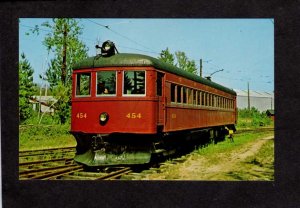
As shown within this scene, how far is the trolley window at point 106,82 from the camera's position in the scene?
26.9 feet

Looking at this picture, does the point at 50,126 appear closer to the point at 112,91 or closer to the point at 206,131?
the point at 112,91

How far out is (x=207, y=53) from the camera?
8031 mm

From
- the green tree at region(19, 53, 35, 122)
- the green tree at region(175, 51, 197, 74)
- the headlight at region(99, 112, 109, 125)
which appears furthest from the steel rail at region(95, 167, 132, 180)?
the green tree at region(175, 51, 197, 74)

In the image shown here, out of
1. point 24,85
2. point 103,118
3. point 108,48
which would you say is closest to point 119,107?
point 103,118

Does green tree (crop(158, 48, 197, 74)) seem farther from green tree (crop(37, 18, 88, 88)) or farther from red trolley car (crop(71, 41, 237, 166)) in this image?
green tree (crop(37, 18, 88, 88))

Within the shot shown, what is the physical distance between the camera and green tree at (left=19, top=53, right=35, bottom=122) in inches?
304

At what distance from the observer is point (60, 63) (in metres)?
8.43

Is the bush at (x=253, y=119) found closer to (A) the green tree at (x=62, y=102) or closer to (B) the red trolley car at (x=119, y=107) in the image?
(B) the red trolley car at (x=119, y=107)

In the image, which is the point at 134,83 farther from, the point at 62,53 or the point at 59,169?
the point at 59,169

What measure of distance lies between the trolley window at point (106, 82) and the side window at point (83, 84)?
0.23 meters

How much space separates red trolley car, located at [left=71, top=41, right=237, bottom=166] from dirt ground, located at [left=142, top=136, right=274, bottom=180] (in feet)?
1.70

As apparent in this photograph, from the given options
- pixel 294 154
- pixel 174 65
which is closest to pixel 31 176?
pixel 174 65

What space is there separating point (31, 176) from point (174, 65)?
3.31m

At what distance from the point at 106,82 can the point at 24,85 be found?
1455 millimetres
